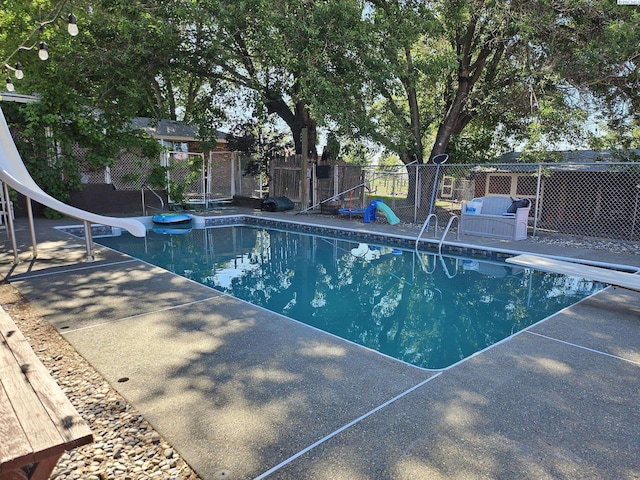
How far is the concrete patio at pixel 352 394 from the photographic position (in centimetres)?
196

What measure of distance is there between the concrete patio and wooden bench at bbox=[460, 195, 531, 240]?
448 cm

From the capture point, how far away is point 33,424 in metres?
1.41

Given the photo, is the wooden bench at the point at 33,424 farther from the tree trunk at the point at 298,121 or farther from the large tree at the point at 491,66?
the tree trunk at the point at 298,121

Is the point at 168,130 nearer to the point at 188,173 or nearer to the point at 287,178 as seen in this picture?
the point at 188,173

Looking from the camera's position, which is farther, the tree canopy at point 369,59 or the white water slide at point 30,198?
the tree canopy at point 369,59

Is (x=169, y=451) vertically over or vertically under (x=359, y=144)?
under

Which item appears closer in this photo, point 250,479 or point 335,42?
point 250,479

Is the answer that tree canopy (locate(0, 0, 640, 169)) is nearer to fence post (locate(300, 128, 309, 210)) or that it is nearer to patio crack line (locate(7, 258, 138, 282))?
fence post (locate(300, 128, 309, 210))

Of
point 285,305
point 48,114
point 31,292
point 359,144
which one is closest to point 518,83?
point 359,144

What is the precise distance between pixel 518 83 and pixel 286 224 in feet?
22.5

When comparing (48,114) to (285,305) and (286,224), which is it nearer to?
(286,224)

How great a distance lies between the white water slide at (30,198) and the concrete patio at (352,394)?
173cm

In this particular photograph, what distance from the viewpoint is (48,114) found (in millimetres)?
10422

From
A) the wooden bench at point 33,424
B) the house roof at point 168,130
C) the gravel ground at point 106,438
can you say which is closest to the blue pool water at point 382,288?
the gravel ground at point 106,438
